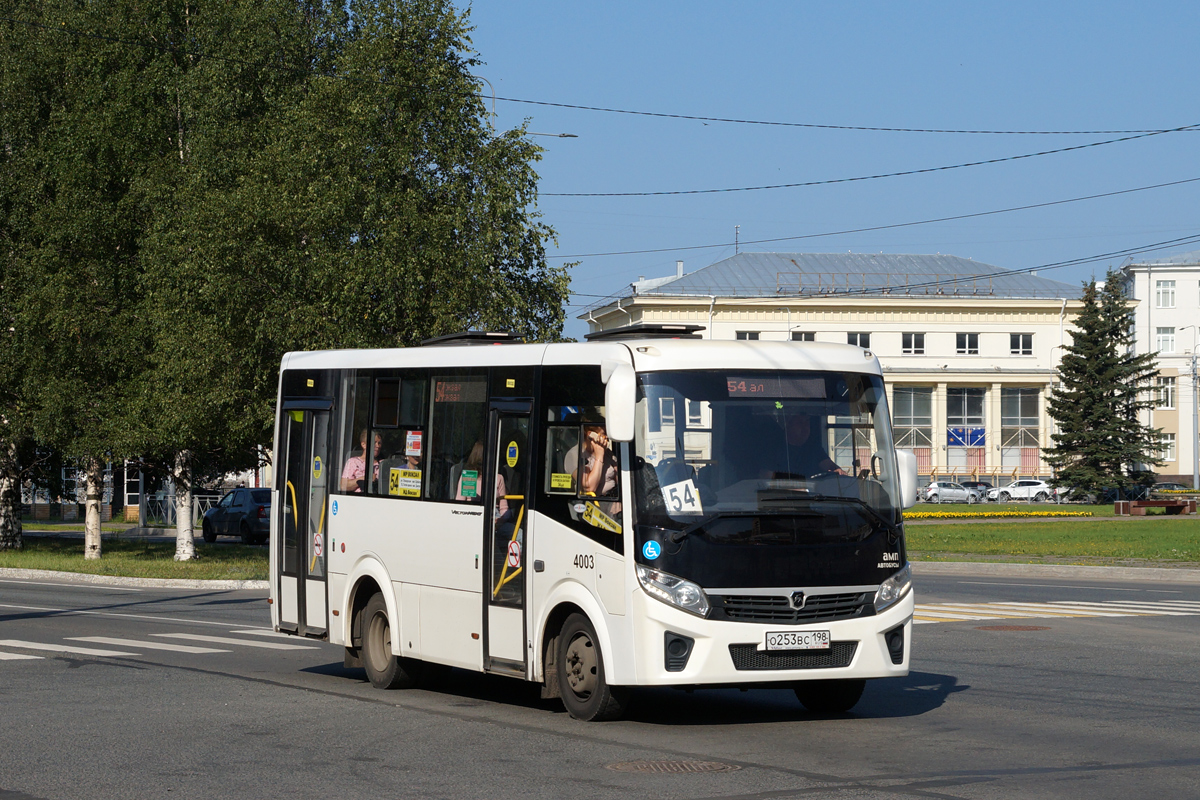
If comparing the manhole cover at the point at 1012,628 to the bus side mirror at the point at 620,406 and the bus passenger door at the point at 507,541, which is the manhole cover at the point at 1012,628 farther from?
the bus side mirror at the point at 620,406

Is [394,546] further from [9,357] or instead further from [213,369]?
[9,357]

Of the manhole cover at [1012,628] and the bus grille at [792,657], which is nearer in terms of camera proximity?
the bus grille at [792,657]

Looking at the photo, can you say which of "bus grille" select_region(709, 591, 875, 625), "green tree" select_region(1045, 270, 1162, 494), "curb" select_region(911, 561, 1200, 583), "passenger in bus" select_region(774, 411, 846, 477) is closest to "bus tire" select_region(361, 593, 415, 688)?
"bus grille" select_region(709, 591, 875, 625)

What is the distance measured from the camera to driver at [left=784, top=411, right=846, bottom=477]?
10.5m

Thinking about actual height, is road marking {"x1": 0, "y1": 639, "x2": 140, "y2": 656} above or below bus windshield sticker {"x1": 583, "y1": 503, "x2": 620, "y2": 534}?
below

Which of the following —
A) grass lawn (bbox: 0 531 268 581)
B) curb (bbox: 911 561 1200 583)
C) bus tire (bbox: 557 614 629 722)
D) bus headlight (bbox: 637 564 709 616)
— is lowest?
grass lawn (bbox: 0 531 268 581)

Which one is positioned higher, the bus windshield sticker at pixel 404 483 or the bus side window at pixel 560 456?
the bus side window at pixel 560 456

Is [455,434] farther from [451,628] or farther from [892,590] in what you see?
[892,590]

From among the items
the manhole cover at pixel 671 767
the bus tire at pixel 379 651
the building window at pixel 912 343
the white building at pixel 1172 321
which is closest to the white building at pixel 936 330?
the building window at pixel 912 343

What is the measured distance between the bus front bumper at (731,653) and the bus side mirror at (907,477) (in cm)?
97

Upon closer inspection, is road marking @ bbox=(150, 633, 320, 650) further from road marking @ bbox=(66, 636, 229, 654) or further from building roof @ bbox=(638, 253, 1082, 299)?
building roof @ bbox=(638, 253, 1082, 299)

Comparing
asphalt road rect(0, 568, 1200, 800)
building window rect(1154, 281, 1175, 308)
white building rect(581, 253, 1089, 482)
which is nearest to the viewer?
asphalt road rect(0, 568, 1200, 800)

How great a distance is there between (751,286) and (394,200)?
221 feet

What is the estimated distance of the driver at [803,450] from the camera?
10.5 m
